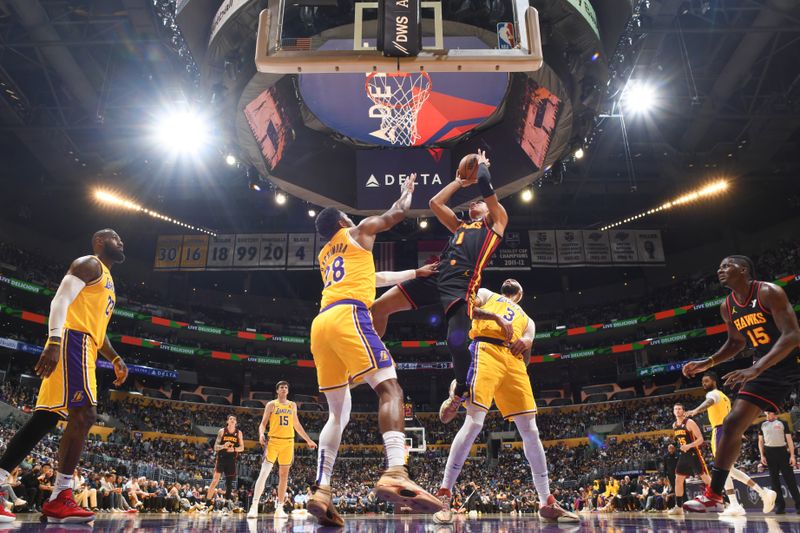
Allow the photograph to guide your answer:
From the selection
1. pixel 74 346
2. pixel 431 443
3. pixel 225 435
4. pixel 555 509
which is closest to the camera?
pixel 74 346

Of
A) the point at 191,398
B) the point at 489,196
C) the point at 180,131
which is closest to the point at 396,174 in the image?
the point at 489,196

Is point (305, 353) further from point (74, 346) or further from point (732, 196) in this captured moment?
point (74, 346)

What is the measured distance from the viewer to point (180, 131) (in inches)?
784

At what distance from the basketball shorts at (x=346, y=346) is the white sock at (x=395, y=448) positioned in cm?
46

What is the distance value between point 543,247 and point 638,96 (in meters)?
9.48

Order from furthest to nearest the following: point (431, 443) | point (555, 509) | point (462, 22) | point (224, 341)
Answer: point (224, 341) → point (431, 443) → point (462, 22) → point (555, 509)

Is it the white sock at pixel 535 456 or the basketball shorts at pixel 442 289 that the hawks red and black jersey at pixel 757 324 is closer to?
the white sock at pixel 535 456

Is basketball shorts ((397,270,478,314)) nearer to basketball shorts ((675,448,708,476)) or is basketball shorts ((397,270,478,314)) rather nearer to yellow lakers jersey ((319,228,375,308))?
yellow lakers jersey ((319,228,375,308))

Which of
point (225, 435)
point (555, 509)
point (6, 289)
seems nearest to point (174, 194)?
point (6, 289)

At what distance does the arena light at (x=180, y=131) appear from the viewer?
63.9ft

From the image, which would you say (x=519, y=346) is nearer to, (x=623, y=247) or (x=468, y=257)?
(x=468, y=257)

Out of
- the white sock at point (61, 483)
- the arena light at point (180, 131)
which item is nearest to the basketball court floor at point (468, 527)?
the white sock at point (61, 483)

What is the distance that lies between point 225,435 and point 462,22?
349 inches

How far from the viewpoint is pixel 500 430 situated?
1368 inches
